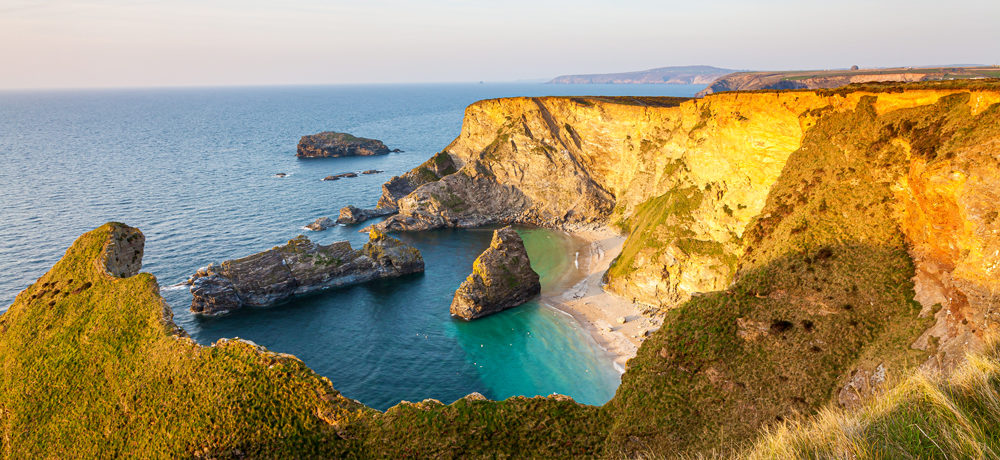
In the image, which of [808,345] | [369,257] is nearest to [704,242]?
[808,345]

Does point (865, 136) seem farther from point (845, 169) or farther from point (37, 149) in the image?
point (37, 149)

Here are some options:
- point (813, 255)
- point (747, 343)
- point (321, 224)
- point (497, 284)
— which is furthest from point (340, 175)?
point (747, 343)

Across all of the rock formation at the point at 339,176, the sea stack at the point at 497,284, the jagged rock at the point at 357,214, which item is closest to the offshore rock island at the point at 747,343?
the sea stack at the point at 497,284

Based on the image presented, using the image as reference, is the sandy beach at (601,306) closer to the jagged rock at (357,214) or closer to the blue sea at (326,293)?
the blue sea at (326,293)

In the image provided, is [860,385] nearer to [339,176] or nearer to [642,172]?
[642,172]

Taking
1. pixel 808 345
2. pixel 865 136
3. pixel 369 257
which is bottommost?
pixel 369 257

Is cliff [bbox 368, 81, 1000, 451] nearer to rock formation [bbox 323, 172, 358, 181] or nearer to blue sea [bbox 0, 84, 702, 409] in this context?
blue sea [bbox 0, 84, 702, 409]
